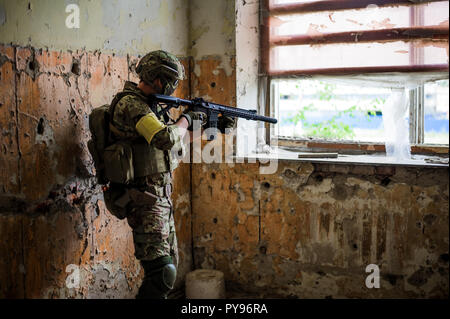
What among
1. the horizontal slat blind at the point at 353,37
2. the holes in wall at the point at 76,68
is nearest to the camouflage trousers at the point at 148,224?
the holes in wall at the point at 76,68

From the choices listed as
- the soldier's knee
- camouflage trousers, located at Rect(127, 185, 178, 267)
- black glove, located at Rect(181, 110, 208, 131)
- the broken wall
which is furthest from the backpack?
the broken wall

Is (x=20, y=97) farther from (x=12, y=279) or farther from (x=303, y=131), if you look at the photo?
(x=303, y=131)

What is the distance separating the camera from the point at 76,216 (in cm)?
246

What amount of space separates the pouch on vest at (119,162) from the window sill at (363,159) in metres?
1.08

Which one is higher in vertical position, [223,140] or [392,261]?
[223,140]

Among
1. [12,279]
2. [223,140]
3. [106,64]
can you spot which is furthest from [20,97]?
[223,140]

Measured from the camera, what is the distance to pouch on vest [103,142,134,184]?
88.7 inches

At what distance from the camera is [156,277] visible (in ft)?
7.70

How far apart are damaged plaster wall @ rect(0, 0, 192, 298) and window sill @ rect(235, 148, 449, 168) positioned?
1021 millimetres

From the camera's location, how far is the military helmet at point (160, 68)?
7.64ft

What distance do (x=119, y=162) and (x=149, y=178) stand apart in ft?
0.65

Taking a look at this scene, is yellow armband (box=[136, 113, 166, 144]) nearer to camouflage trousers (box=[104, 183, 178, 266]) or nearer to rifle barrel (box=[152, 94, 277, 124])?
rifle barrel (box=[152, 94, 277, 124])

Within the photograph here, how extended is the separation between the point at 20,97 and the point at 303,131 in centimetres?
196

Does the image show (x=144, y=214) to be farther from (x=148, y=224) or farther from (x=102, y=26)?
(x=102, y=26)
